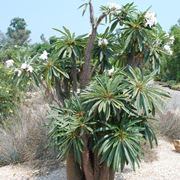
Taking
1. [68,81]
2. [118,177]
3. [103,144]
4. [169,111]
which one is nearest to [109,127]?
[103,144]

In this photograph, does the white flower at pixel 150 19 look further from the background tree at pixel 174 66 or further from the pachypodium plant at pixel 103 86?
the background tree at pixel 174 66

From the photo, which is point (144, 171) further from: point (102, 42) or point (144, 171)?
point (102, 42)

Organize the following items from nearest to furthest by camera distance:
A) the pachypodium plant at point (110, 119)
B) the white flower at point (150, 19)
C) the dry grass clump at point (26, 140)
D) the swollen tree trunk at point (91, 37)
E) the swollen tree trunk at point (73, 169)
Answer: the pachypodium plant at point (110, 119)
the white flower at point (150, 19)
the swollen tree trunk at point (91, 37)
the swollen tree trunk at point (73, 169)
the dry grass clump at point (26, 140)

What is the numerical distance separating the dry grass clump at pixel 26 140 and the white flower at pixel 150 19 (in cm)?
275

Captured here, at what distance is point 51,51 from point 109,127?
131 cm

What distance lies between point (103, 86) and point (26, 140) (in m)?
2.96

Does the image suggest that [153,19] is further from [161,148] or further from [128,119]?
[161,148]

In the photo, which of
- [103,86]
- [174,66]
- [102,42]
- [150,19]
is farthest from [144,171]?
[174,66]

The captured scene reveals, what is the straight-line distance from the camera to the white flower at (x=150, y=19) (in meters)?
5.09

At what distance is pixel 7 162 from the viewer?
746cm

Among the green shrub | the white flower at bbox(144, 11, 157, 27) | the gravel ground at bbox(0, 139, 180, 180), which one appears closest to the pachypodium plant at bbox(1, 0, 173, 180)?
the white flower at bbox(144, 11, 157, 27)

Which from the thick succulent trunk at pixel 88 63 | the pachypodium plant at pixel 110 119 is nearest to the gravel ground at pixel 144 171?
the pachypodium plant at pixel 110 119

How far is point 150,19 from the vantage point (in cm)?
511

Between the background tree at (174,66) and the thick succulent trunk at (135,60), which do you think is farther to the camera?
the background tree at (174,66)
